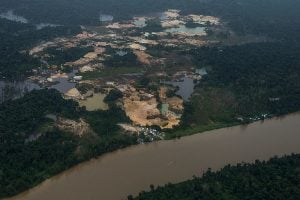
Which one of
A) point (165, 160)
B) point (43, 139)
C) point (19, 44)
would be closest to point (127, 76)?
point (19, 44)

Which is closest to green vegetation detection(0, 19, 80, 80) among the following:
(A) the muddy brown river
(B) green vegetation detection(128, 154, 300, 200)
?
(A) the muddy brown river

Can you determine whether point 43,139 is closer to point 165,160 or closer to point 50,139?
point 50,139

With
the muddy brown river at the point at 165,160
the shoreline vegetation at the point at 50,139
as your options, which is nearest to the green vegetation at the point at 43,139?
the shoreline vegetation at the point at 50,139

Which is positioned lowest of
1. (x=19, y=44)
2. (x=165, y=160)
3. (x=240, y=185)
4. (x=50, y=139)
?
(x=165, y=160)

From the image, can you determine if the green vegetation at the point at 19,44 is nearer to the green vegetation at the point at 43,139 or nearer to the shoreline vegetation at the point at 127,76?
the shoreline vegetation at the point at 127,76

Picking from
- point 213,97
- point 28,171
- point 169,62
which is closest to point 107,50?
point 169,62

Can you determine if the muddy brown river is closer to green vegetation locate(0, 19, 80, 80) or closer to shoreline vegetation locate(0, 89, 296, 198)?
shoreline vegetation locate(0, 89, 296, 198)
